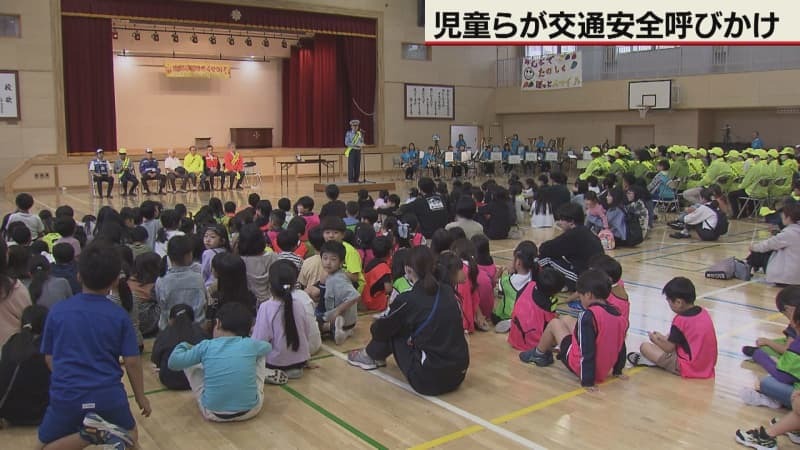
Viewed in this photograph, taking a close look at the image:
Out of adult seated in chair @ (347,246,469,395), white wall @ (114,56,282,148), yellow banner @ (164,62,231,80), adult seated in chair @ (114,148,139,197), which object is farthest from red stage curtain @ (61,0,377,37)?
adult seated in chair @ (347,246,469,395)

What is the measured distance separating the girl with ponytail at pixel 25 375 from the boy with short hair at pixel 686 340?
355cm

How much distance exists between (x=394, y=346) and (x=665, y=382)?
1.68m

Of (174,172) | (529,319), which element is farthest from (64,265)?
(174,172)

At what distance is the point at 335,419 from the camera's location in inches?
151

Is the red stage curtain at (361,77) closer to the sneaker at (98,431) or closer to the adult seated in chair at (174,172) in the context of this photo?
the adult seated in chair at (174,172)

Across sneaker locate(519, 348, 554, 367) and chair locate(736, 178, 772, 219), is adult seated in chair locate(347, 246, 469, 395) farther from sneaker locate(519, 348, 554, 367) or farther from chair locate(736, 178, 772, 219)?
chair locate(736, 178, 772, 219)

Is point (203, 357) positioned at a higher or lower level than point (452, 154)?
lower

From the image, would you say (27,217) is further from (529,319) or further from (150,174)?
(150,174)

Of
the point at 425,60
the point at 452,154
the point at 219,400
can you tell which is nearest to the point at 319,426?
the point at 219,400

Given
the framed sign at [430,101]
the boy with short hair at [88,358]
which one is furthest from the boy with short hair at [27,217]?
the framed sign at [430,101]

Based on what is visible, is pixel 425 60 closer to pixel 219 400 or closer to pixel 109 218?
pixel 109 218

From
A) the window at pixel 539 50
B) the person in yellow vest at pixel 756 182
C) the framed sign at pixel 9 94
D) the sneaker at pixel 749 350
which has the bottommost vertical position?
the sneaker at pixel 749 350

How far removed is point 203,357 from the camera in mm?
3648

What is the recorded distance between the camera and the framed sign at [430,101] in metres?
22.5
